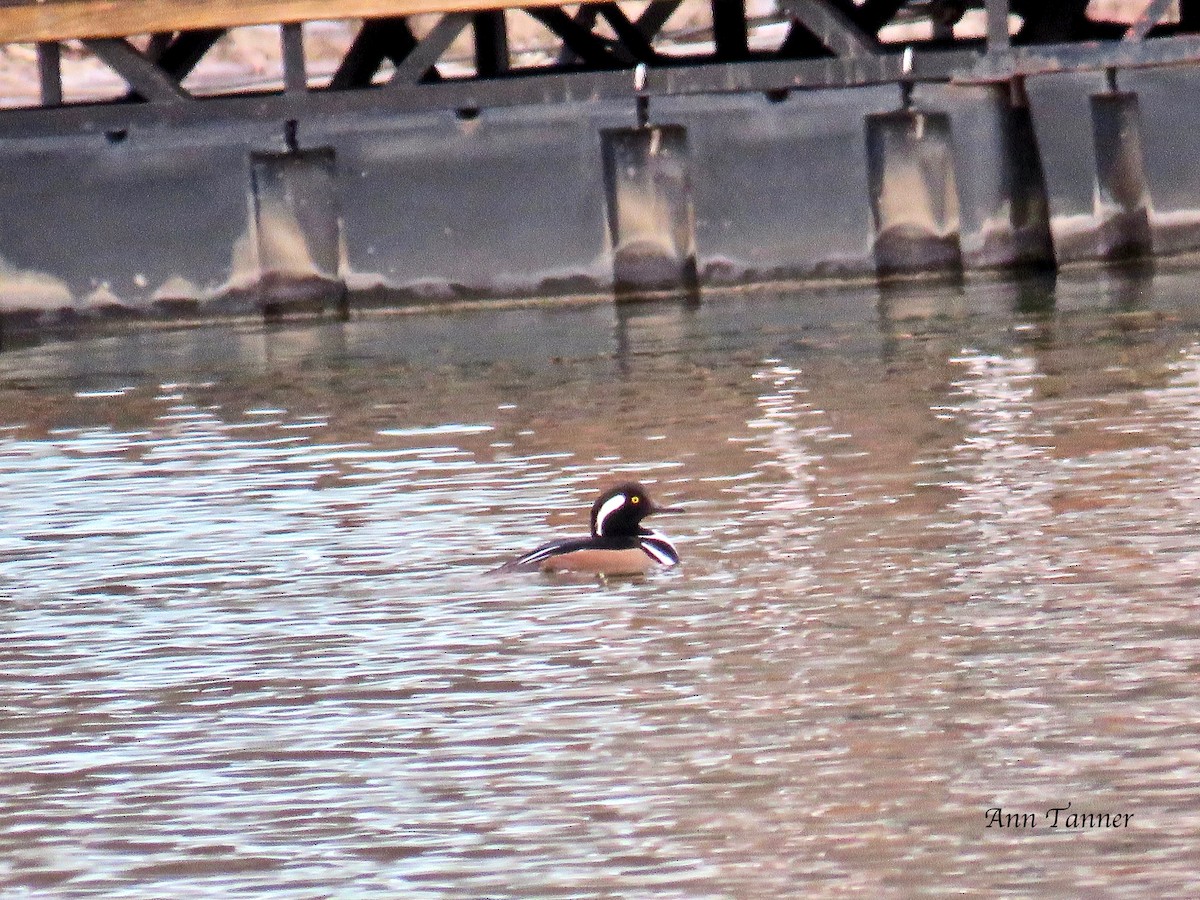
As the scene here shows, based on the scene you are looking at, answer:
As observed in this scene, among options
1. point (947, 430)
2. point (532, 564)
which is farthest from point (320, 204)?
point (532, 564)

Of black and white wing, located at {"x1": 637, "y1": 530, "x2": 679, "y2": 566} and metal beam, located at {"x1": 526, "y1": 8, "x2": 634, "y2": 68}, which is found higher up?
metal beam, located at {"x1": 526, "y1": 8, "x2": 634, "y2": 68}

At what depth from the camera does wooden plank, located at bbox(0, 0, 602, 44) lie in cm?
2045

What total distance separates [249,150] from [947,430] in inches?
352

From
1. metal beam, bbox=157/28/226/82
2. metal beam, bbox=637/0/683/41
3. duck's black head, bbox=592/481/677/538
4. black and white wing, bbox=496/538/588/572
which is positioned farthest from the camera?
metal beam, bbox=637/0/683/41

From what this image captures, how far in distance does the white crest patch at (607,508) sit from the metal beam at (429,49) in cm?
1065

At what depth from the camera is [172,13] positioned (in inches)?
821

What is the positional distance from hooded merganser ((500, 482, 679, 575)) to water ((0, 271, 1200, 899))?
8 cm

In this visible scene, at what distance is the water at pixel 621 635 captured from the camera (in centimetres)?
707

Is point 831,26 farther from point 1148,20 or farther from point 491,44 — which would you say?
point 491,44

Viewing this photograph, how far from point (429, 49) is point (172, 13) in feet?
5.99

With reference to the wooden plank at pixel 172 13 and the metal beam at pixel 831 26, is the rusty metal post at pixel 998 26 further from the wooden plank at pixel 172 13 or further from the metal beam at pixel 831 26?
the wooden plank at pixel 172 13
